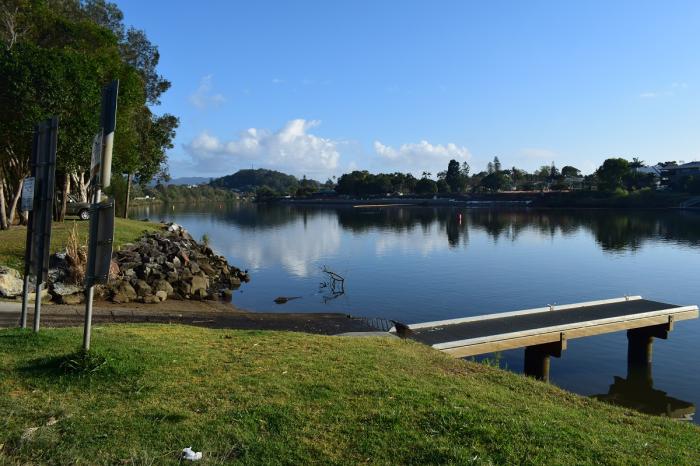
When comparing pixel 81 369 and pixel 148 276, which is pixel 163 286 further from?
pixel 81 369

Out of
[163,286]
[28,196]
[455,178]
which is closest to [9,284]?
[163,286]

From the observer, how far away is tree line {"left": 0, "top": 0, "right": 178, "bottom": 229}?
74.9 ft

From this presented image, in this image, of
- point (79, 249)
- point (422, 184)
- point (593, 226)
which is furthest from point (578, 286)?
point (422, 184)

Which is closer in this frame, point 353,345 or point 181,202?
point 353,345

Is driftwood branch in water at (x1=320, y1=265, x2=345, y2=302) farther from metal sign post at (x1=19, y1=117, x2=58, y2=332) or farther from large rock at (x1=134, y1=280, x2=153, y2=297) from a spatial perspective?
metal sign post at (x1=19, y1=117, x2=58, y2=332)

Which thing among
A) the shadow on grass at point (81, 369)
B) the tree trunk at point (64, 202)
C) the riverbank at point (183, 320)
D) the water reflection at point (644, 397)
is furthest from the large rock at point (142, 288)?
the water reflection at point (644, 397)

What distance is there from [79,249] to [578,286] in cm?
2250

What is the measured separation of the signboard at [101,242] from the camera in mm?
6594

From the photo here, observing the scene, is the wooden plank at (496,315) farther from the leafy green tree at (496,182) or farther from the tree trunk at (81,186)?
the leafy green tree at (496,182)

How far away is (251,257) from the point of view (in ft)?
125

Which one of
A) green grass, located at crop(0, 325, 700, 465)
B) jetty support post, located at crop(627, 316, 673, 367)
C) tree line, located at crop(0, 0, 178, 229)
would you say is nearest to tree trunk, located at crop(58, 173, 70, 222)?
tree line, located at crop(0, 0, 178, 229)

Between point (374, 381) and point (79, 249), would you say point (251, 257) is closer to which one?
point (79, 249)

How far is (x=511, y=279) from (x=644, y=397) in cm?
1484

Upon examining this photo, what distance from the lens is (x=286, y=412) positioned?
220 inches
